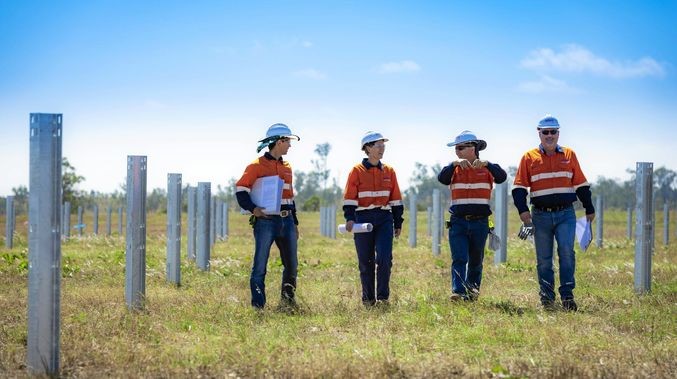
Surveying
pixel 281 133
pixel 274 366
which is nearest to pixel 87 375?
pixel 274 366

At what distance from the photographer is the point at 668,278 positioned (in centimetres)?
1099

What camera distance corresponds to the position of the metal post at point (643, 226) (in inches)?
364

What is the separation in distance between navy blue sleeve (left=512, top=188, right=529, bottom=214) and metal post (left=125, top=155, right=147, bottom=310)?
392 centimetres

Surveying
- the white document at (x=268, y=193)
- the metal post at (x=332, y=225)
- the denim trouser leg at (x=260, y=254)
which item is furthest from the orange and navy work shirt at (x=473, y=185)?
the metal post at (x=332, y=225)

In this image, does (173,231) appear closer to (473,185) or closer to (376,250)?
(376,250)

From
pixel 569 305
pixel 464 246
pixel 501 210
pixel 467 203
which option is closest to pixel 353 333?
pixel 464 246

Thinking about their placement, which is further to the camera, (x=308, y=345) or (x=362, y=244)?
Answer: (x=362, y=244)

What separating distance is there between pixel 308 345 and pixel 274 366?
63cm

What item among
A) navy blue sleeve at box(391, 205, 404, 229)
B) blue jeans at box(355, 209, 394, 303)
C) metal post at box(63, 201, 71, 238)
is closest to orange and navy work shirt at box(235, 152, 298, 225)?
blue jeans at box(355, 209, 394, 303)

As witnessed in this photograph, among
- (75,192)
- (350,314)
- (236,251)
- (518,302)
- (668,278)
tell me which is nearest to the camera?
(350,314)

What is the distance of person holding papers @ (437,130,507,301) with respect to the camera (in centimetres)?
800

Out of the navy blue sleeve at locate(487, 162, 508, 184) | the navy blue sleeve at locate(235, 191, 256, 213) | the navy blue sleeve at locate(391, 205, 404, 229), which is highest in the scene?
the navy blue sleeve at locate(487, 162, 508, 184)

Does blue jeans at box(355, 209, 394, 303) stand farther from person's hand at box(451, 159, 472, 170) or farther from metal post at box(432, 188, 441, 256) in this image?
metal post at box(432, 188, 441, 256)

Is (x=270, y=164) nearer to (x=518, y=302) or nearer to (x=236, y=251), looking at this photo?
(x=518, y=302)
